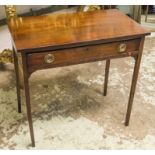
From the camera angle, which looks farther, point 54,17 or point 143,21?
point 143,21

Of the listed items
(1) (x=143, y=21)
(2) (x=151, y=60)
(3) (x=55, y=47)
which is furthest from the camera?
(1) (x=143, y=21)

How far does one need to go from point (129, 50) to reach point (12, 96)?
0.89 m

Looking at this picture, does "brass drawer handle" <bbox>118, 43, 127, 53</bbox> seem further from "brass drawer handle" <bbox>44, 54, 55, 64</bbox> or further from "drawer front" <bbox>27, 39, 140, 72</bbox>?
"brass drawer handle" <bbox>44, 54, 55, 64</bbox>

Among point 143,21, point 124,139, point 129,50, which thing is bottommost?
point 124,139

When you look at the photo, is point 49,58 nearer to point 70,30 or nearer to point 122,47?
point 70,30

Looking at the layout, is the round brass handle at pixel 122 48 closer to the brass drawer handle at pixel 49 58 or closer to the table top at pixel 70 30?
the table top at pixel 70 30

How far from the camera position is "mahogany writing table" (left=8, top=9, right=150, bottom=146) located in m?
1.09

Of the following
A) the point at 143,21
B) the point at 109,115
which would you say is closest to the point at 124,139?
the point at 109,115

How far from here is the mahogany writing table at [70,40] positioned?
1.09 metres

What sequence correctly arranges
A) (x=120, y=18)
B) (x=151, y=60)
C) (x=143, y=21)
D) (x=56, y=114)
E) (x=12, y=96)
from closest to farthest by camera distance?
(x=120, y=18)
(x=56, y=114)
(x=12, y=96)
(x=151, y=60)
(x=143, y=21)

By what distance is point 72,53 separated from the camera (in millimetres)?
1144

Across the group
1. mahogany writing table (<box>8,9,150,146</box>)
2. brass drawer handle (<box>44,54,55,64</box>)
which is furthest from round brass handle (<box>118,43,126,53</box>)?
brass drawer handle (<box>44,54,55,64</box>)

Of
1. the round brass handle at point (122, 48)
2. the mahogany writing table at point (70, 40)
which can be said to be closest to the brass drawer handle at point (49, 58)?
the mahogany writing table at point (70, 40)

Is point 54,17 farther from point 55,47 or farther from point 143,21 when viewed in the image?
point 143,21
